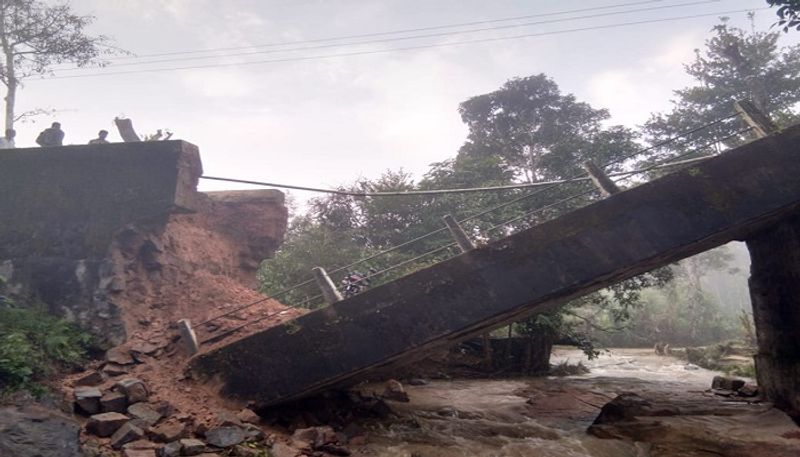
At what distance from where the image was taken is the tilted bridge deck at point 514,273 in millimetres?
5223

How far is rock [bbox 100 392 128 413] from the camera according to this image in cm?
475

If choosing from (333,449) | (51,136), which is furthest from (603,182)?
(51,136)

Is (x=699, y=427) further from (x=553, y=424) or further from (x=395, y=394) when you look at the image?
(x=395, y=394)

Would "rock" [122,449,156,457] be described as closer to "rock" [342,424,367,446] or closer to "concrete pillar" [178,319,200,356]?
"concrete pillar" [178,319,200,356]

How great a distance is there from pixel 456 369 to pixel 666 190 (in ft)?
27.0

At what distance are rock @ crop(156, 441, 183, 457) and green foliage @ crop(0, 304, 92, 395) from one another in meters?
1.45

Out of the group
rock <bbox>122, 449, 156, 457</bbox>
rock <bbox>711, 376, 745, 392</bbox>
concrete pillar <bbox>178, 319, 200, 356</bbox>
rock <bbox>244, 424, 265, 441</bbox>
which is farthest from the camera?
rock <bbox>711, 376, 745, 392</bbox>

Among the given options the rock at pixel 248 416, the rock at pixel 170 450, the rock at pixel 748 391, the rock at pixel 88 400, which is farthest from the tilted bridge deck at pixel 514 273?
the rock at pixel 748 391

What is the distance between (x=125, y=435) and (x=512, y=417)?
224 inches

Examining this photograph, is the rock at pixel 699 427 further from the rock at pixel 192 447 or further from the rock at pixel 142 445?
the rock at pixel 142 445

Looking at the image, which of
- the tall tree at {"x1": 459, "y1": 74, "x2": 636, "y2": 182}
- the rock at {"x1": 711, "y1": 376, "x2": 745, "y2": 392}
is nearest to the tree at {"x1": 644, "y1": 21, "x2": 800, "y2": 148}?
the tall tree at {"x1": 459, "y1": 74, "x2": 636, "y2": 182}

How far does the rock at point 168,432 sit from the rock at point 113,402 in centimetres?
56

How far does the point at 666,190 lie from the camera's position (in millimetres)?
5316

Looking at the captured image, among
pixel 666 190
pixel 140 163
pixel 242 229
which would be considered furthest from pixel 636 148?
pixel 140 163
